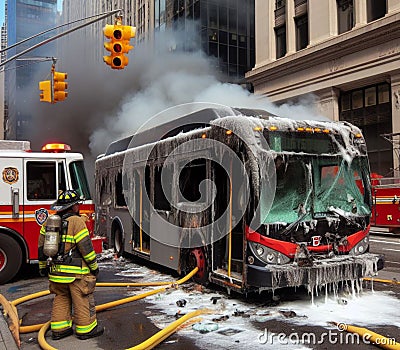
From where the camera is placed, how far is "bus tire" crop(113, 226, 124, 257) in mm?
11195

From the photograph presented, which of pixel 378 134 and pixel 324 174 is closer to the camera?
pixel 324 174

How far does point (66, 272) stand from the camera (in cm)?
518

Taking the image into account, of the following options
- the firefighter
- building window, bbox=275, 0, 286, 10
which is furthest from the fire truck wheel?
building window, bbox=275, 0, 286, 10

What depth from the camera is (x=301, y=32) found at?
84.0 feet

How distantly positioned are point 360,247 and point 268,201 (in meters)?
1.67

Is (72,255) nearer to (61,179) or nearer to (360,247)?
(61,179)

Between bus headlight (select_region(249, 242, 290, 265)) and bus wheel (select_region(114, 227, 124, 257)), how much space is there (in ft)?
18.2

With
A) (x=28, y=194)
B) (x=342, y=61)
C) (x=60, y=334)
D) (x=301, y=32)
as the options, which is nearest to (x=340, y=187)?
(x=60, y=334)

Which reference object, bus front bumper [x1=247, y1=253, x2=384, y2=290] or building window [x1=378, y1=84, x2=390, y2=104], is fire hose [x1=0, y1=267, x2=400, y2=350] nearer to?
bus front bumper [x1=247, y1=253, x2=384, y2=290]

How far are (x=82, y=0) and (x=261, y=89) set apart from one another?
2208cm

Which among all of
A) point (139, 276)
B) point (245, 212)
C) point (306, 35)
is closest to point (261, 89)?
point (306, 35)

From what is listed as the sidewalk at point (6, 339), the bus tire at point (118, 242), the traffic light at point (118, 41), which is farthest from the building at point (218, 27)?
the sidewalk at point (6, 339)

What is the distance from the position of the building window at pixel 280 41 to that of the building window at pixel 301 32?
1305mm

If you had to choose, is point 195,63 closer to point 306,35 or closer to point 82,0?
point 306,35
